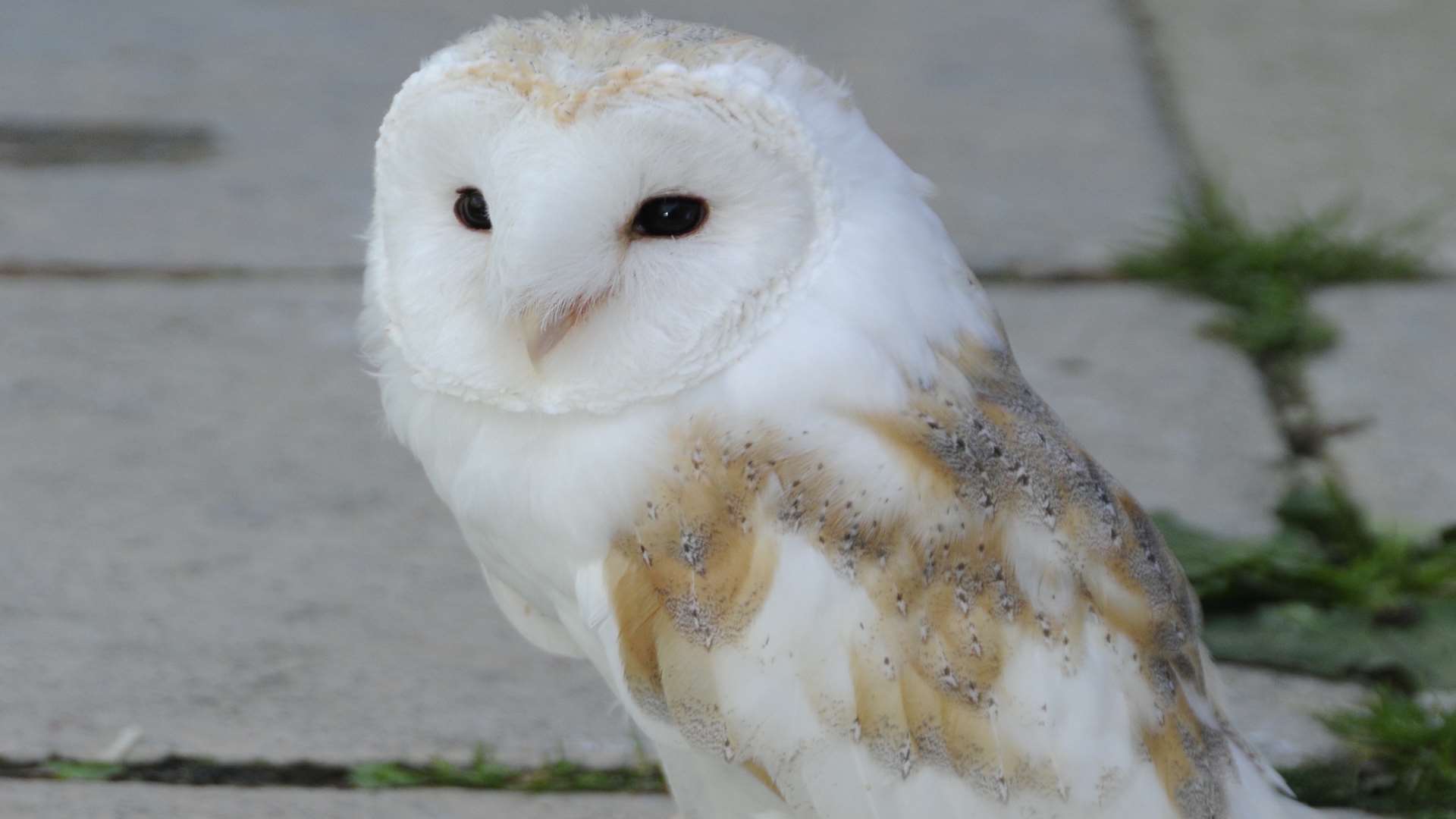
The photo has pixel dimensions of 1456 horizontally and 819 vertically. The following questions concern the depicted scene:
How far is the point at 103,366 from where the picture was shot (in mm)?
3502

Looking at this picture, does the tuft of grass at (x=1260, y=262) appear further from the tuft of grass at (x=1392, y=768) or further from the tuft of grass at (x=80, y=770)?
the tuft of grass at (x=80, y=770)

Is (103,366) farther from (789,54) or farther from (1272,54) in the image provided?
(1272,54)

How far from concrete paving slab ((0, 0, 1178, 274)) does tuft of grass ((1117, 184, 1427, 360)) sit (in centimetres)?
17

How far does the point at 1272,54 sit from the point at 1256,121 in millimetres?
660

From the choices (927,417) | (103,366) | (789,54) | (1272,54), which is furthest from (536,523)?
(1272,54)

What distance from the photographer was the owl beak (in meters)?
1.66

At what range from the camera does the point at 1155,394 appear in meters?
3.49

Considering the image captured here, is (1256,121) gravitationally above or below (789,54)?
below

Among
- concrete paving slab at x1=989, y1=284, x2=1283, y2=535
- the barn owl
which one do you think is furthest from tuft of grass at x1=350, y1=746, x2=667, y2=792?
concrete paving slab at x1=989, y1=284, x2=1283, y2=535

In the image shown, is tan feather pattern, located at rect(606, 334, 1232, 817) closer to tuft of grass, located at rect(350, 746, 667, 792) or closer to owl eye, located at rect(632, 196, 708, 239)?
owl eye, located at rect(632, 196, 708, 239)

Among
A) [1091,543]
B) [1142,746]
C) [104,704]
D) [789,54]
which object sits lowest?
[104,704]

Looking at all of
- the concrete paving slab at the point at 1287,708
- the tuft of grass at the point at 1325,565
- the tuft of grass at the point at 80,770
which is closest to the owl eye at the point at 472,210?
the tuft of grass at the point at 80,770

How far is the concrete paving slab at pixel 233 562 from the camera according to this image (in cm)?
246

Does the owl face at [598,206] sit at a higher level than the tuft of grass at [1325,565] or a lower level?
higher
